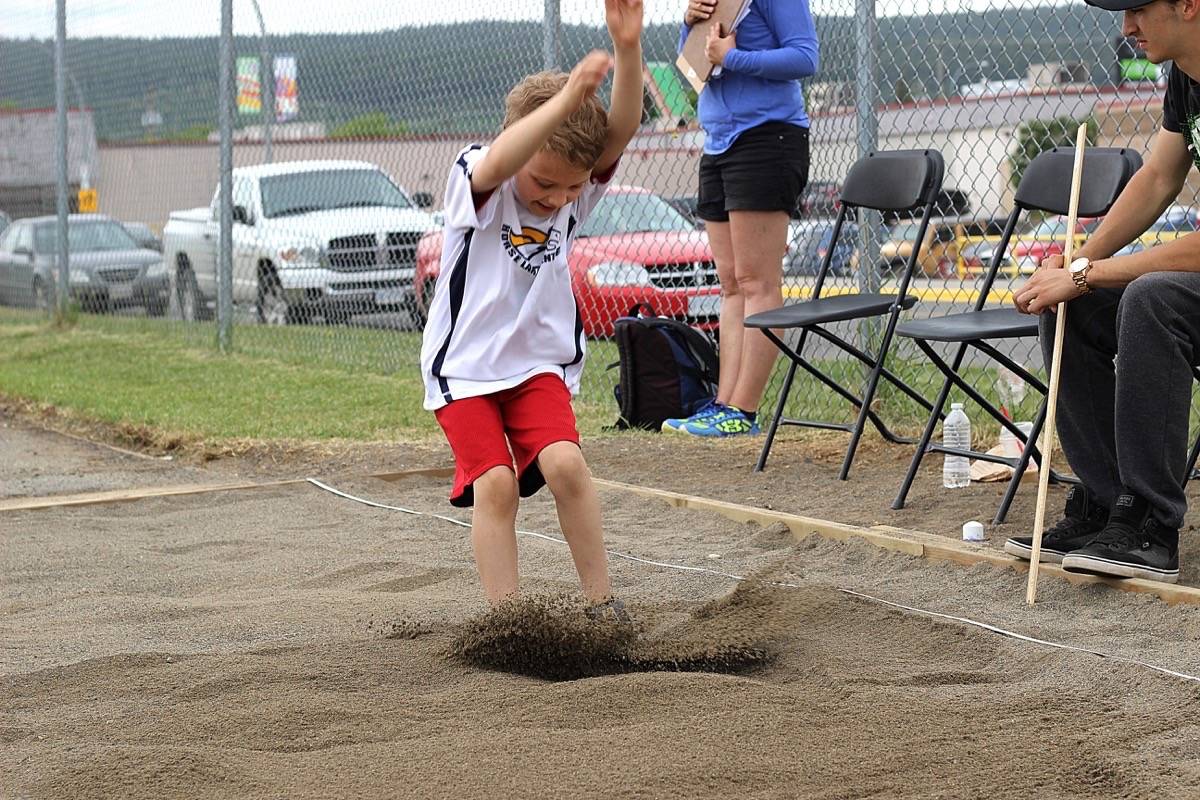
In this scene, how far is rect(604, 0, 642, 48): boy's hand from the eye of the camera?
11.2 feet

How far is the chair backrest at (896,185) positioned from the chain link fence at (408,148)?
0.28 metres

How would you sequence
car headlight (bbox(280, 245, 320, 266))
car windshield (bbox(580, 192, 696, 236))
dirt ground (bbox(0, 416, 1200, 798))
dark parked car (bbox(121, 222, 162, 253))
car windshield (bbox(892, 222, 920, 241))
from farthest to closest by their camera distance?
1. dark parked car (bbox(121, 222, 162, 253))
2. car headlight (bbox(280, 245, 320, 266))
3. car windshield (bbox(580, 192, 696, 236))
4. car windshield (bbox(892, 222, 920, 241))
5. dirt ground (bbox(0, 416, 1200, 798))

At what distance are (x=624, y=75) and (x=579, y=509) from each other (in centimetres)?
104

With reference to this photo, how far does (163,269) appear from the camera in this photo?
1633cm

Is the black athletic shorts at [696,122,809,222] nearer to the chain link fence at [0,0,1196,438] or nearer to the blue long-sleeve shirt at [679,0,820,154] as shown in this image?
the blue long-sleeve shirt at [679,0,820,154]

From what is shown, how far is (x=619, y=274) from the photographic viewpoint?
10211mm

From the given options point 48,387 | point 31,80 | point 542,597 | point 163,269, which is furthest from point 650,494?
point 31,80

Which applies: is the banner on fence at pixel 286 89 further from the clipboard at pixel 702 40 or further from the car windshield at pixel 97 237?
the clipboard at pixel 702 40

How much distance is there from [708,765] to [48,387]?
8404 millimetres

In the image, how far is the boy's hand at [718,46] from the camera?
6602 millimetres

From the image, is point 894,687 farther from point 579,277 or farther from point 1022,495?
point 579,277

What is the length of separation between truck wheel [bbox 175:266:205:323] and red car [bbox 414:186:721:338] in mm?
4832

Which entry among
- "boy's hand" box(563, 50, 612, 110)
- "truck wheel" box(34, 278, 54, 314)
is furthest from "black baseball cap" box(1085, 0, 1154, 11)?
"truck wheel" box(34, 278, 54, 314)

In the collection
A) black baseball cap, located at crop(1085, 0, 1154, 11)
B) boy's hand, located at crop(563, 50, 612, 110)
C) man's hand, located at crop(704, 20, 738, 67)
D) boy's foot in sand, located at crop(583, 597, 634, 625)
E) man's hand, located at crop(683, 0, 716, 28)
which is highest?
man's hand, located at crop(683, 0, 716, 28)
